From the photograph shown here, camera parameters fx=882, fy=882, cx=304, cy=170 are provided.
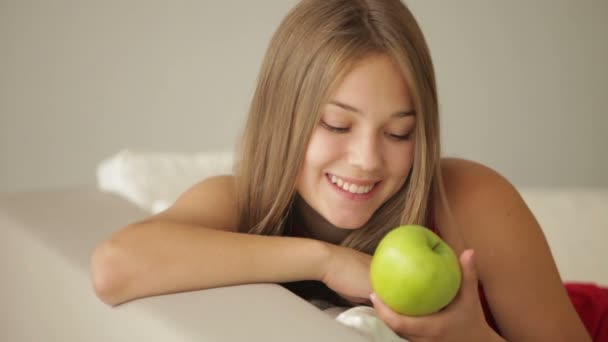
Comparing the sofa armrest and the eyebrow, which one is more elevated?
the eyebrow

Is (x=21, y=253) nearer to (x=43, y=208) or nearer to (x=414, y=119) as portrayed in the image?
(x=43, y=208)

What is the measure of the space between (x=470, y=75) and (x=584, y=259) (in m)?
1.69

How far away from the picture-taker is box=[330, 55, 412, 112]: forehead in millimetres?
1429

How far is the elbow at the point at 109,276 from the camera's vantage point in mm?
1283

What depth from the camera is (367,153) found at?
4.66 ft

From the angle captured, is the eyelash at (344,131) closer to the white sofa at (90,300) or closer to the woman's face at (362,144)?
the woman's face at (362,144)

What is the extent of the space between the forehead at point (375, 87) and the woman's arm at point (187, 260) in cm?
24

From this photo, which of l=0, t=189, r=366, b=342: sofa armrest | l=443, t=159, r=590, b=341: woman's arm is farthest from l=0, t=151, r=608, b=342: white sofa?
l=443, t=159, r=590, b=341: woman's arm

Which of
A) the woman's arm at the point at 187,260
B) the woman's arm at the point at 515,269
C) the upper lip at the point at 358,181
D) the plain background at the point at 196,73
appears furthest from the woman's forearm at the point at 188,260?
the plain background at the point at 196,73

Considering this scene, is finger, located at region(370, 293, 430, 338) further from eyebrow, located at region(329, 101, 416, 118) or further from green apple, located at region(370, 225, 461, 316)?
eyebrow, located at region(329, 101, 416, 118)

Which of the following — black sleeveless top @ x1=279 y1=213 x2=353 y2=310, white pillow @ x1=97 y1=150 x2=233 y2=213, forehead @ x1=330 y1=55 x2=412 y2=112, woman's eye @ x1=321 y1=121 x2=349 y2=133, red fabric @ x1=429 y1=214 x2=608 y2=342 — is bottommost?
red fabric @ x1=429 y1=214 x2=608 y2=342

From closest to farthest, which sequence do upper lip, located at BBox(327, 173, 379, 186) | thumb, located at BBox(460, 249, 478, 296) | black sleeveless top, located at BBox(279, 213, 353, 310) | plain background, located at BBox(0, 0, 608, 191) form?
thumb, located at BBox(460, 249, 478, 296)
upper lip, located at BBox(327, 173, 379, 186)
black sleeveless top, located at BBox(279, 213, 353, 310)
plain background, located at BBox(0, 0, 608, 191)

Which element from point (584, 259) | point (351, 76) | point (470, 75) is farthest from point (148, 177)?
point (470, 75)

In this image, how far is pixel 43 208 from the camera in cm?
171
